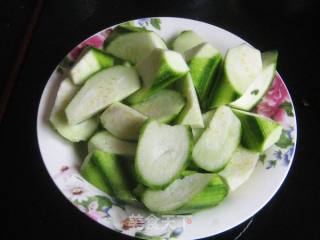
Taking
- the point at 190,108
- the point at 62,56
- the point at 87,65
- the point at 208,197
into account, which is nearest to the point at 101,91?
the point at 87,65

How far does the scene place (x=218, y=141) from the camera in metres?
0.76

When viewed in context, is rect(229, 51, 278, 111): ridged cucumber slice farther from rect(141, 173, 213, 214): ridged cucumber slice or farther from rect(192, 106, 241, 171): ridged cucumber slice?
rect(141, 173, 213, 214): ridged cucumber slice

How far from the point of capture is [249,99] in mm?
842

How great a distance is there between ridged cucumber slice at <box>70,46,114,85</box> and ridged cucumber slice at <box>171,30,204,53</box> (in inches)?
6.8

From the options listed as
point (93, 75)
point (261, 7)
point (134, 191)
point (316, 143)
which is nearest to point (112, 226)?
point (134, 191)

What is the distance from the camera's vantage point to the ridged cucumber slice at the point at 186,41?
88 cm

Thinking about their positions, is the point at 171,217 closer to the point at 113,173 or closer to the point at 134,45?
the point at 113,173

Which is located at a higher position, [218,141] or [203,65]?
[203,65]

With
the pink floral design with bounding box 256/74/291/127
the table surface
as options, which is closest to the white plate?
the pink floral design with bounding box 256/74/291/127

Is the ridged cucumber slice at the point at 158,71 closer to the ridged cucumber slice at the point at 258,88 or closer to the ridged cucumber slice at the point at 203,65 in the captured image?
the ridged cucumber slice at the point at 203,65

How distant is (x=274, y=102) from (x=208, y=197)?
0.29m

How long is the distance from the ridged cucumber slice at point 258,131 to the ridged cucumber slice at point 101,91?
229mm

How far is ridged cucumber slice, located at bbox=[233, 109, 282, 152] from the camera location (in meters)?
0.76

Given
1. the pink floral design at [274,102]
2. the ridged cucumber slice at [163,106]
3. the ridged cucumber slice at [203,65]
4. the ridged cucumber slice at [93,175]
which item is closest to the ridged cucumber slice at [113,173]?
the ridged cucumber slice at [93,175]
